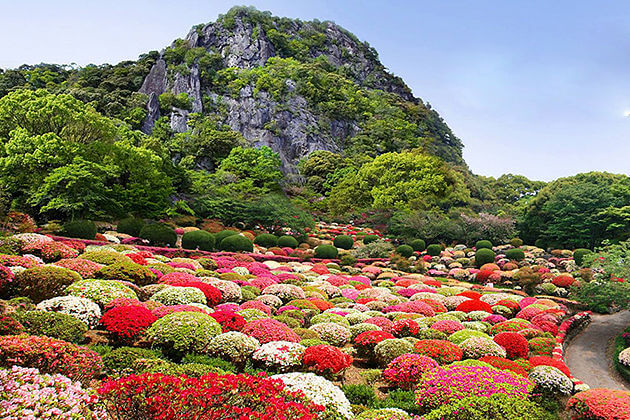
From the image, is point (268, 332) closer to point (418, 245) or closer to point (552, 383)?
point (552, 383)

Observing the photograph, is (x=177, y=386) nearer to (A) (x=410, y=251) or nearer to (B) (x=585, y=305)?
(B) (x=585, y=305)

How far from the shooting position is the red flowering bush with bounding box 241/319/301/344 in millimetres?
8219

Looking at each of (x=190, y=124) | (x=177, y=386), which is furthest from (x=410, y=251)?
(x=190, y=124)

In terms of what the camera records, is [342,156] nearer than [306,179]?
No

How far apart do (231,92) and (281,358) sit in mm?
72474

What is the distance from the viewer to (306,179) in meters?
62.8

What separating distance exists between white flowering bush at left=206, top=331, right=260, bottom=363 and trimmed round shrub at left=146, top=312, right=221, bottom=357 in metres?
0.18

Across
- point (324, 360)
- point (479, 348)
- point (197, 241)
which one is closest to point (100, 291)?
point (324, 360)

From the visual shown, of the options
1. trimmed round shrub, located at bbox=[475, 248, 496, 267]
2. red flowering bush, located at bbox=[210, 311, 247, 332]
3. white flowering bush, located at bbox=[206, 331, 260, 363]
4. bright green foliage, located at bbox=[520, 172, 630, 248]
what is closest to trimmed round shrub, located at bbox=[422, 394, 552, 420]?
white flowering bush, located at bbox=[206, 331, 260, 363]

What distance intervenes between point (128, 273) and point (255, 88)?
219ft

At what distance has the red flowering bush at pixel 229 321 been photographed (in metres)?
8.54

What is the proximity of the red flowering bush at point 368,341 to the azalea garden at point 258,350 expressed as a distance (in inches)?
1.1

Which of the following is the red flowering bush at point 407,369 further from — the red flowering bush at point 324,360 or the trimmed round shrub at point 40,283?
the trimmed round shrub at point 40,283

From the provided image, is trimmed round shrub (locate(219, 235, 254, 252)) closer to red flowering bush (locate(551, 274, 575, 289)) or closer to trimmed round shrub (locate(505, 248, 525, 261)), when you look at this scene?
red flowering bush (locate(551, 274, 575, 289))
